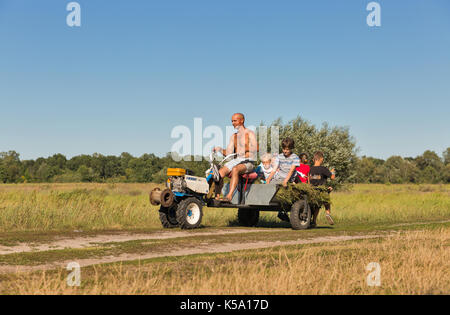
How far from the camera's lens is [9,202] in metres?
14.7

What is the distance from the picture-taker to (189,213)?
12281 mm

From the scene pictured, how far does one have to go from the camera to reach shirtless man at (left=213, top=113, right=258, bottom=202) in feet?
41.4

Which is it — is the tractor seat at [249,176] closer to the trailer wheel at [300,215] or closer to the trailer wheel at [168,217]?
the trailer wheel at [300,215]

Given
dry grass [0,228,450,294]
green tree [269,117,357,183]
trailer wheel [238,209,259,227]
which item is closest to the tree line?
green tree [269,117,357,183]

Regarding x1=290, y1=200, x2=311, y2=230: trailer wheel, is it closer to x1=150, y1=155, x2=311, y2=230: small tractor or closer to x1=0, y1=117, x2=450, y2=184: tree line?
x1=150, y1=155, x2=311, y2=230: small tractor

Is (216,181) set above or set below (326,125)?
below

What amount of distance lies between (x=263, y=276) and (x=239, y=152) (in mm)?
7217

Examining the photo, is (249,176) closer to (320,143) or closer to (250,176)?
(250,176)

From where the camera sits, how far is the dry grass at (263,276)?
17.1 ft

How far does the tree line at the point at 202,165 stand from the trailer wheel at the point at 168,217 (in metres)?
17.9

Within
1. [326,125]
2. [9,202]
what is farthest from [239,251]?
[326,125]

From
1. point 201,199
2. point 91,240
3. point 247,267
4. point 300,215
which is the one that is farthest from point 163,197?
point 247,267
